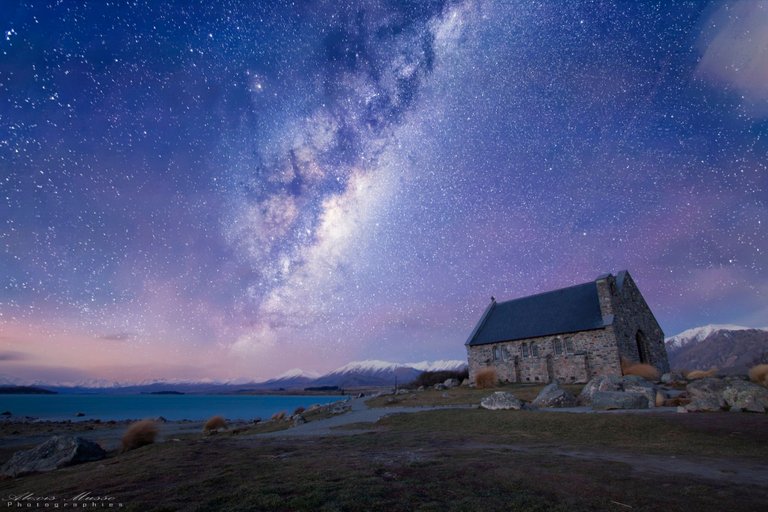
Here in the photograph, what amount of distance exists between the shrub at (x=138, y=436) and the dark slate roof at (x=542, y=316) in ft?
116

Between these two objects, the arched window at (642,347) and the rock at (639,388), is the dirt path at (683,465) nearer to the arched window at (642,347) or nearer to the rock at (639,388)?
the rock at (639,388)

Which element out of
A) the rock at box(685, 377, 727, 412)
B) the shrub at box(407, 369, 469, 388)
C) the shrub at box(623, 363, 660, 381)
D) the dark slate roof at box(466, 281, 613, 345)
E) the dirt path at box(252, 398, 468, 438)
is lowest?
the dirt path at box(252, 398, 468, 438)

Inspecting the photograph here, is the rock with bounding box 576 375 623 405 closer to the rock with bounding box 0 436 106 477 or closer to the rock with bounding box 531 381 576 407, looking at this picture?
the rock with bounding box 531 381 576 407

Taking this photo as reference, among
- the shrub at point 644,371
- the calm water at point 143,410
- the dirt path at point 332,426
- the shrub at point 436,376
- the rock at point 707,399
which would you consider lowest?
the calm water at point 143,410

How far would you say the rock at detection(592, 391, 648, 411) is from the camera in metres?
18.5

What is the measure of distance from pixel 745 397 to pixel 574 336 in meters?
22.1

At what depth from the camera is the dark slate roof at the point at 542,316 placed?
3847 cm

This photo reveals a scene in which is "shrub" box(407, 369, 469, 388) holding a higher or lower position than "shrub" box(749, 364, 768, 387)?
lower

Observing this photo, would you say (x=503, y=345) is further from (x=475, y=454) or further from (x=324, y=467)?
(x=324, y=467)

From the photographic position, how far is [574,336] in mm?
37938

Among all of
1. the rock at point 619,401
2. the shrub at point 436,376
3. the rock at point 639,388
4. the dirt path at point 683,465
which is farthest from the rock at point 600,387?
the shrub at point 436,376

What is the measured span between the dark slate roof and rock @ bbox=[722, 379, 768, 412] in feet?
63.1

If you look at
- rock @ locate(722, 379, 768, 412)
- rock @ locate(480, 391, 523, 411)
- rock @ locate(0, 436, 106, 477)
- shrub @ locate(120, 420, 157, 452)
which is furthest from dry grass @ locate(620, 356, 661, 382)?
rock @ locate(0, 436, 106, 477)

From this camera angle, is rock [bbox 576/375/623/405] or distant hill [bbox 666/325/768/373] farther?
distant hill [bbox 666/325/768/373]
